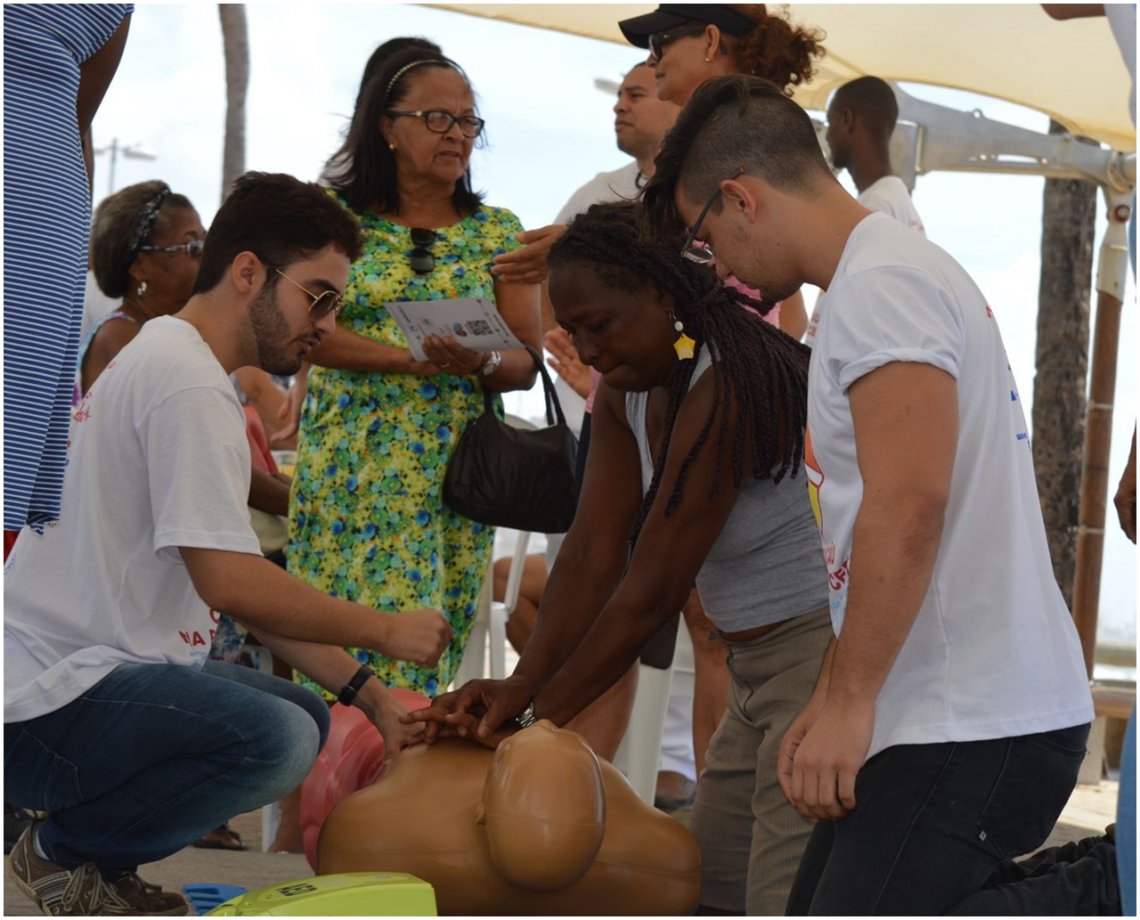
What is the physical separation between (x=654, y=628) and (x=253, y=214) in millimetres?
1358

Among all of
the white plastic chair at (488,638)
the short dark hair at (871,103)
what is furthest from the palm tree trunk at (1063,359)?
the white plastic chair at (488,638)

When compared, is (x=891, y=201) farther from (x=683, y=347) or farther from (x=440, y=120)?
(x=683, y=347)

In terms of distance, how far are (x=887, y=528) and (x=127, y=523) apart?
5.42 feet

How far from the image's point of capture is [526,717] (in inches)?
108

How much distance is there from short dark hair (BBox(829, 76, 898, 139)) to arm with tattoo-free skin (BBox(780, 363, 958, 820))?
386 cm

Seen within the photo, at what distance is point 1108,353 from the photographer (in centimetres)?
791

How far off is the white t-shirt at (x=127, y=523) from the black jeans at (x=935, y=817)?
139 centimetres

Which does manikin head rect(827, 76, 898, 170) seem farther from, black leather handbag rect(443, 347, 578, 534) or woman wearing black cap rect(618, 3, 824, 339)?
black leather handbag rect(443, 347, 578, 534)

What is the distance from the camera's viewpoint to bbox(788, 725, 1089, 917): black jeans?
6.66 feet

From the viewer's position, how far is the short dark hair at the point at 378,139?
412 cm

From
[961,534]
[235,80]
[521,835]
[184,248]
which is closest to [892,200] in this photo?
[184,248]

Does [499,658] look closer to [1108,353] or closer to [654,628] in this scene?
[654,628]

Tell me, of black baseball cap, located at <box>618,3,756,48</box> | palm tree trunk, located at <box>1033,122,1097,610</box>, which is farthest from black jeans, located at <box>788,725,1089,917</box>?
palm tree trunk, located at <box>1033,122,1097,610</box>

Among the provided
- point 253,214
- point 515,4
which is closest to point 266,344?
point 253,214
